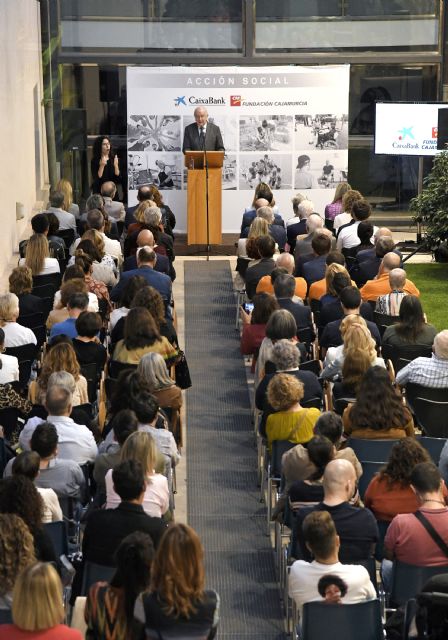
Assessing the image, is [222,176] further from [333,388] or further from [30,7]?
[333,388]

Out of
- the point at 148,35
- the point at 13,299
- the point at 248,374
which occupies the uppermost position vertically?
the point at 148,35

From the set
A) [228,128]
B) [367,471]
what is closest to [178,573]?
[367,471]

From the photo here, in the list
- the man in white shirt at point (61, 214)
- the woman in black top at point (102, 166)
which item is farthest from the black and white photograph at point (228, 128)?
the man in white shirt at point (61, 214)

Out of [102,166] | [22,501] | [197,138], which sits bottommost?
[22,501]

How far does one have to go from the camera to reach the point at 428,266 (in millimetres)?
17500

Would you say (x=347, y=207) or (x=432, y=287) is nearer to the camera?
(x=347, y=207)

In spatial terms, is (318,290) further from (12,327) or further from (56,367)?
(56,367)

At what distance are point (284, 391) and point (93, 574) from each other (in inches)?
86.5

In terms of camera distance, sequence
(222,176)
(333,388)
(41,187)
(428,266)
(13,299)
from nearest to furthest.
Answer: (333,388), (13,299), (428,266), (222,176), (41,187)

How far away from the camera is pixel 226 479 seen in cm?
988

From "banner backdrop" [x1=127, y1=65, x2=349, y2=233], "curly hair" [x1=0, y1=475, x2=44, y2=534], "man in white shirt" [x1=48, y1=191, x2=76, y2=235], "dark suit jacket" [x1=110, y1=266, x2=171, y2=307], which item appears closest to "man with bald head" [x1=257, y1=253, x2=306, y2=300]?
"dark suit jacket" [x1=110, y1=266, x2=171, y2=307]

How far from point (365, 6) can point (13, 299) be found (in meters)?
11.4

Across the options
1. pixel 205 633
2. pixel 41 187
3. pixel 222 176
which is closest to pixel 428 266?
pixel 222 176

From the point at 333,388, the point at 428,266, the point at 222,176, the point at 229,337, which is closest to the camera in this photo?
the point at 333,388
